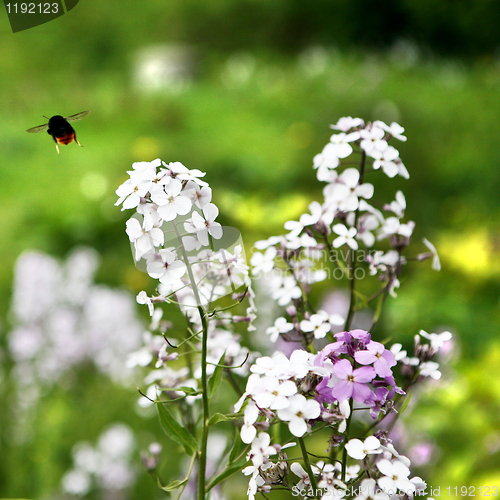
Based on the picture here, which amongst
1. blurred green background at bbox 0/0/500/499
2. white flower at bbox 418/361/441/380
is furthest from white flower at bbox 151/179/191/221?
blurred green background at bbox 0/0/500/499

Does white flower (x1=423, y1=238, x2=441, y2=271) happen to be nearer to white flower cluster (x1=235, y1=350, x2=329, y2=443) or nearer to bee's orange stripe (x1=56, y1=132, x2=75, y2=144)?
white flower cluster (x1=235, y1=350, x2=329, y2=443)

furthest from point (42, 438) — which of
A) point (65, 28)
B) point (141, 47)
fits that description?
point (65, 28)

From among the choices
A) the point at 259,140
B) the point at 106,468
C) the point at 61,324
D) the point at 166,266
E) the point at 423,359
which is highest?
the point at 166,266

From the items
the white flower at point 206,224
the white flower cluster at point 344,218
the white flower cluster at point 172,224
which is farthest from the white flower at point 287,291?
the white flower at point 206,224

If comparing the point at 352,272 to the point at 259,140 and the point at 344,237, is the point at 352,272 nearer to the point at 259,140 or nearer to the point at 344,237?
the point at 344,237

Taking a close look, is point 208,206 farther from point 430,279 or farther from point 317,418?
point 430,279

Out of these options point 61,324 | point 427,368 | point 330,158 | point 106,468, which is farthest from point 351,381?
point 61,324
